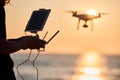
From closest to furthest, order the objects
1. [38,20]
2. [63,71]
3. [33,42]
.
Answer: [33,42]
[38,20]
[63,71]

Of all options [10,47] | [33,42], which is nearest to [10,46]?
[10,47]

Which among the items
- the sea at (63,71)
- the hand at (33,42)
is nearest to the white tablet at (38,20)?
the hand at (33,42)

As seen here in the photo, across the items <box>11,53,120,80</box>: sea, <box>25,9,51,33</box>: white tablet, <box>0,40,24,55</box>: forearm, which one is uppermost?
<box>11,53,120,80</box>: sea

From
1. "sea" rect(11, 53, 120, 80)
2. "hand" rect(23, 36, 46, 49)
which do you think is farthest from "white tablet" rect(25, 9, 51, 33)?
"sea" rect(11, 53, 120, 80)

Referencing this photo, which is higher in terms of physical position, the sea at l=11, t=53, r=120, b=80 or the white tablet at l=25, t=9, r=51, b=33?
the sea at l=11, t=53, r=120, b=80

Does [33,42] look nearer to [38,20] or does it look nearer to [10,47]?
[10,47]

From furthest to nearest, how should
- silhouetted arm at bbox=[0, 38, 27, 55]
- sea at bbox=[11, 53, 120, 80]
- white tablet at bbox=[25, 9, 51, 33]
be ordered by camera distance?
sea at bbox=[11, 53, 120, 80] → white tablet at bbox=[25, 9, 51, 33] → silhouetted arm at bbox=[0, 38, 27, 55]

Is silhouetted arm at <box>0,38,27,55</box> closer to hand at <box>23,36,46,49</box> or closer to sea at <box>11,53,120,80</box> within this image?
hand at <box>23,36,46,49</box>

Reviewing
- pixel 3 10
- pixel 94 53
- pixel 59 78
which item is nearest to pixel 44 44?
pixel 3 10

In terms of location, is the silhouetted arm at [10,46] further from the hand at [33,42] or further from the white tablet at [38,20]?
the white tablet at [38,20]

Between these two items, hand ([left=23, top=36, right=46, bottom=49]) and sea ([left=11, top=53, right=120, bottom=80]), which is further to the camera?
sea ([left=11, top=53, right=120, bottom=80])

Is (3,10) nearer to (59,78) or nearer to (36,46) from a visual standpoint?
(36,46)

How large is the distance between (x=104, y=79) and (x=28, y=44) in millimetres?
35780

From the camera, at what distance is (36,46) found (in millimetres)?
5836
